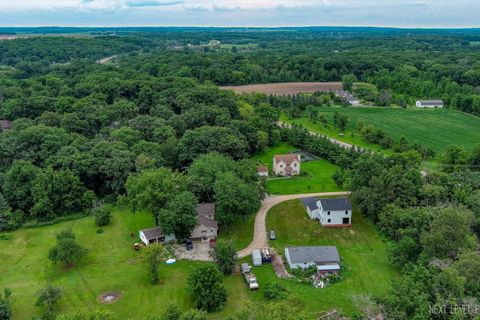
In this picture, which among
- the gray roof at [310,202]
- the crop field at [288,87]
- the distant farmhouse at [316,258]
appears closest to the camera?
the distant farmhouse at [316,258]

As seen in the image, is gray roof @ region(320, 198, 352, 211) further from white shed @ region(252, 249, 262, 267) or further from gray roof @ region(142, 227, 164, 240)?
gray roof @ region(142, 227, 164, 240)

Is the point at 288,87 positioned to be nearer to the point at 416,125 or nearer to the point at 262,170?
the point at 416,125

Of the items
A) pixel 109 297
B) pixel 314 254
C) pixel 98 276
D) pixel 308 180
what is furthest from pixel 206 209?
pixel 308 180

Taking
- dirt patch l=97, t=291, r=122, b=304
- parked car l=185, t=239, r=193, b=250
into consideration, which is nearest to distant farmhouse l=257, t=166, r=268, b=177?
parked car l=185, t=239, r=193, b=250

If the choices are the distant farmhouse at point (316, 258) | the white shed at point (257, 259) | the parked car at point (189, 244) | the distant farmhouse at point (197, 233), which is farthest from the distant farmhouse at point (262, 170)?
the white shed at point (257, 259)

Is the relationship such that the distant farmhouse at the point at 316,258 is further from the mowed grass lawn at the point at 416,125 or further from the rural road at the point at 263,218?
the mowed grass lawn at the point at 416,125

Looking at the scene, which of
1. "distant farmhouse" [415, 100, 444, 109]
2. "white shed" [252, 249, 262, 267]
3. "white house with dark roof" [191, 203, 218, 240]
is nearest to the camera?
"white shed" [252, 249, 262, 267]

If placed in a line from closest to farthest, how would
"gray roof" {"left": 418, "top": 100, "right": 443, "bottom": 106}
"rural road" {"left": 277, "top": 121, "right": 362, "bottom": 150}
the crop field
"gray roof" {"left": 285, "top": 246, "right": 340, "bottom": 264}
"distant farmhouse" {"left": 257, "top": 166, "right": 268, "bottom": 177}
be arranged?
"gray roof" {"left": 285, "top": 246, "right": 340, "bottom": 264}
"distant farmhouse" {"left": 257, "top": 166, "right": 268, "bottom": 177}
"rural road" {"left": 277, "top": 121, "right": 362, "bottom": 150}
"gray roof" {"left": 418, "top": 100, "right": 443, "bottom": 106}
the crop field
